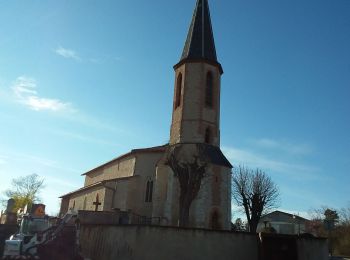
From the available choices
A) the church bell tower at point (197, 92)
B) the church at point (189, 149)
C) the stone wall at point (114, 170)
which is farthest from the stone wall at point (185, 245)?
the stone wall at point (114, 170)

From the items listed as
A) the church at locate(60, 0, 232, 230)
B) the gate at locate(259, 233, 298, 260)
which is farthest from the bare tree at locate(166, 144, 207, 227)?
the gate at locate(259, 233, 298, 260)

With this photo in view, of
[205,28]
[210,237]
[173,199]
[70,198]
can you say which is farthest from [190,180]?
[70,198]

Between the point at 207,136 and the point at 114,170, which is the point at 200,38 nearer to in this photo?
the point at 207,136

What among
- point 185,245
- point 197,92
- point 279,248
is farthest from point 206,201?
point 185,245

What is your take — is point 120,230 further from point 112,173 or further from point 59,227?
point 112,173

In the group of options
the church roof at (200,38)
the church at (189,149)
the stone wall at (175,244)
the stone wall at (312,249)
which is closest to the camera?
the stone wall at (175,244)

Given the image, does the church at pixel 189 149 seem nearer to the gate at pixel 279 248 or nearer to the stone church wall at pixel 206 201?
the stone church wall at pixel 206 201

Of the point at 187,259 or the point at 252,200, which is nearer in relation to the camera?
the point at 187,259

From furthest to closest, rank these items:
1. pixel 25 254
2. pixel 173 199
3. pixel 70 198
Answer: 1. pixel 70 198
2. pixel 173 199
3. pixel 25 254

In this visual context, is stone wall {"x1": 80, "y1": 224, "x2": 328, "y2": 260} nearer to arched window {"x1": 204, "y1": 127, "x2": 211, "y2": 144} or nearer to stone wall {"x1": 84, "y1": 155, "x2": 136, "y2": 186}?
arched window {"x1": 204, "y1": 127, "x2": 211, "y2": 144}

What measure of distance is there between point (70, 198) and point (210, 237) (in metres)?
34.3

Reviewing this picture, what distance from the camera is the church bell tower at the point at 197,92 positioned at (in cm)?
3186

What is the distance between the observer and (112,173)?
43.3 meters

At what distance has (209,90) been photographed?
1316 inches
